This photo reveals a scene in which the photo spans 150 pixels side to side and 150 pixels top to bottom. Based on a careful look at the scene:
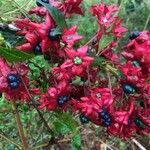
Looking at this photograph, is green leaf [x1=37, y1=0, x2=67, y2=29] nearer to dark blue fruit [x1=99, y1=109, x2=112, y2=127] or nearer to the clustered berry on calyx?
the clustered berry on calyx

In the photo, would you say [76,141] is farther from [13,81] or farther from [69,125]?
[13,81]

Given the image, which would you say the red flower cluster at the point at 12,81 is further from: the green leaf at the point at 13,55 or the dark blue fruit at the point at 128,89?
Answer: the dark blue fruit at the point at 128,89

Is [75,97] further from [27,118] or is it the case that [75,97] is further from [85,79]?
[27,118]

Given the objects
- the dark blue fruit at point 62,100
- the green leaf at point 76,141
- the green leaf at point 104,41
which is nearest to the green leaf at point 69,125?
the green leaf at point 76,141

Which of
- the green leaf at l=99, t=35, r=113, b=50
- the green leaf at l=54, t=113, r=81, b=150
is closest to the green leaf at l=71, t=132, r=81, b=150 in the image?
the green leaf at l=54, t=113, r=81, b=150

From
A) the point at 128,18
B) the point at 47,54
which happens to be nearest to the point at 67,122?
the point at 47,54

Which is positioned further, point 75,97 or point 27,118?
point 27,118

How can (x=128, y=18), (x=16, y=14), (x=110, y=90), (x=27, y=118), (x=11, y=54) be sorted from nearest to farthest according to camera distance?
(x=11, y=54) < (x=110, y=90) < (x=16, y=14) < (x=27, y=118) < (x=128, y=18)
